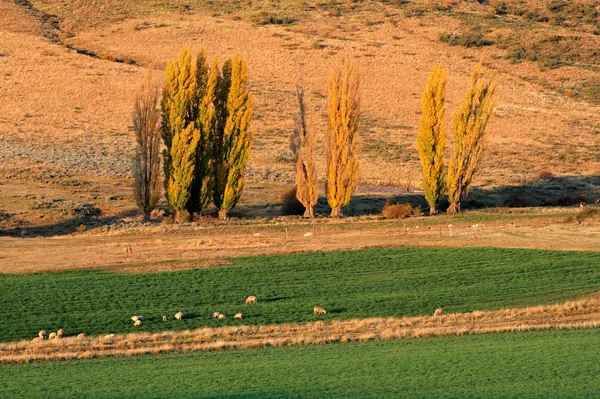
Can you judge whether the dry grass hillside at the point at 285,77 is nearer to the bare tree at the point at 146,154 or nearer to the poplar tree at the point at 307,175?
the bare tree at the point at 146,154

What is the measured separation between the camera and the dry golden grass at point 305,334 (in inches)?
1036

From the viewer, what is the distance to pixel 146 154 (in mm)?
55531

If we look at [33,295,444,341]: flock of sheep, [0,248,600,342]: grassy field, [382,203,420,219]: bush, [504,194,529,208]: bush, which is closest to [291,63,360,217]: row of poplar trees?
[382,203,420,219]: bush

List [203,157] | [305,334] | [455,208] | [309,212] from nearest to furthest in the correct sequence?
1. [305,334]
2. [203,157]
3. [309,212]
4. [455,208]

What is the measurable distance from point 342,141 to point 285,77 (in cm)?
4892

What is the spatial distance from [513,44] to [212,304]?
8910 centimetres

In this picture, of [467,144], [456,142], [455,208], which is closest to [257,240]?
[455,208]

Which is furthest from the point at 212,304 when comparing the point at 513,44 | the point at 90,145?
the point at 513,44

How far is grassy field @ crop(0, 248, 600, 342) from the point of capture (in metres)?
30.6

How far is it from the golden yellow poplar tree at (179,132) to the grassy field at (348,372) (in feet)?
94.9

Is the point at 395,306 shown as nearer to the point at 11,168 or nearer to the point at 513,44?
the point at 11,168

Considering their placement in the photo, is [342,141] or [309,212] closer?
[342,141]

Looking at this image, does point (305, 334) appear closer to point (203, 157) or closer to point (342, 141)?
point (342, 141)

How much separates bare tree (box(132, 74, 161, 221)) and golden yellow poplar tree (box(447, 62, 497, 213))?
1609 centimetres
